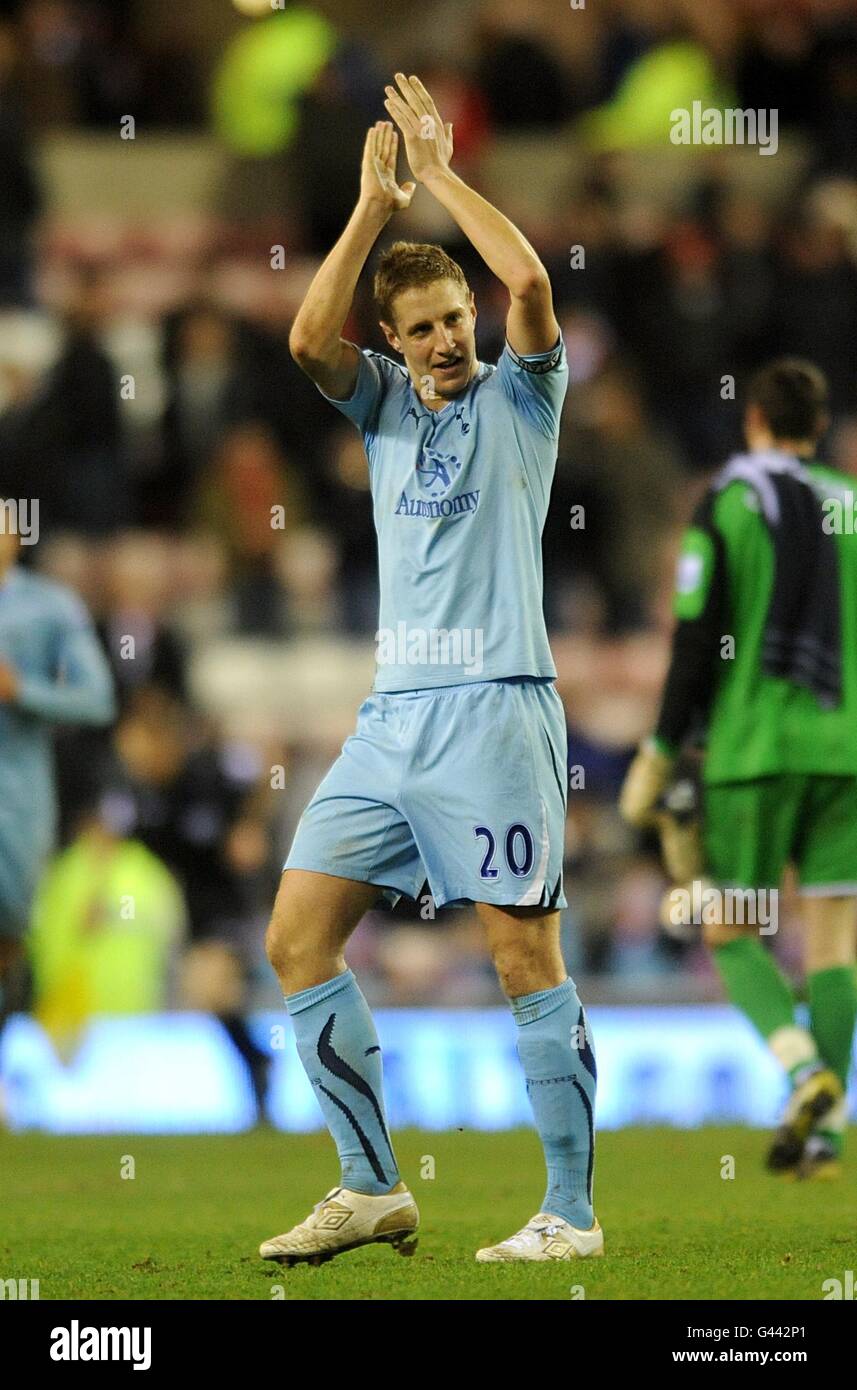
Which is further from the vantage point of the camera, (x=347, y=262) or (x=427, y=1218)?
(x=427, y=1218)

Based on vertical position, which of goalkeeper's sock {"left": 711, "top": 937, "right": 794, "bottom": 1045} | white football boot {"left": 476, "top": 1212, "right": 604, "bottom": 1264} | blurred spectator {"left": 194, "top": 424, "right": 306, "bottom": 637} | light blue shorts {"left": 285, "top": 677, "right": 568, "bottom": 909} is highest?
blurred spectator {"left": 194, "top": 424, "right": 306, "bottom": 637}

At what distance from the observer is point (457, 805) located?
499cm

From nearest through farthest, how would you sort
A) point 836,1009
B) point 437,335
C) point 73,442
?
point 437,335 → point 836,1009 → point 73,442

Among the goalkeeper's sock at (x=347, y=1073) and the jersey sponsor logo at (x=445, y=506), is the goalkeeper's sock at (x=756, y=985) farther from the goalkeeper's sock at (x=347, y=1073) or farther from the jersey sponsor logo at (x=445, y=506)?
the jersey sponsor logo at (x=445, y=506)

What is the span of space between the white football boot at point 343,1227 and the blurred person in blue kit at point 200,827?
4547 millimetres

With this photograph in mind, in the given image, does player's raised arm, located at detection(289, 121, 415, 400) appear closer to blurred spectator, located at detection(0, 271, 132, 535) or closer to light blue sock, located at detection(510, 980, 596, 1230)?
light blue sock, located at detection(510, 980, 596, 1230)

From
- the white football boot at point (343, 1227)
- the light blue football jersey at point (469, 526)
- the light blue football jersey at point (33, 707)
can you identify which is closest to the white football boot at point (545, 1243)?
the white football boot at point (343, 1227)

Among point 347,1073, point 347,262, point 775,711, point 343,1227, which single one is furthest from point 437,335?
point 775,711

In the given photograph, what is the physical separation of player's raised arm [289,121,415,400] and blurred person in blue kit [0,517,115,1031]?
299cm

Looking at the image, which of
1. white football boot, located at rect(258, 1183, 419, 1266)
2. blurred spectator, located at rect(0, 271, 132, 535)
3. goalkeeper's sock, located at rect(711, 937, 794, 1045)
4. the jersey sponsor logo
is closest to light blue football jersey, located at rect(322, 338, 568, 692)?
the jersey sponsor logo

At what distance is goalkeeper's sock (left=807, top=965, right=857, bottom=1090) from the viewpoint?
6.95 m

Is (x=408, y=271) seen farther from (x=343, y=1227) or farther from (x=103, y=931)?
(x=103, y=931)

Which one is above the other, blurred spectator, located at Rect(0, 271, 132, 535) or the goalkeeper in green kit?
blurred spectator, located at Rect(0, 271, 132, 535)

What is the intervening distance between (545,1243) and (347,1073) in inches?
22.2
